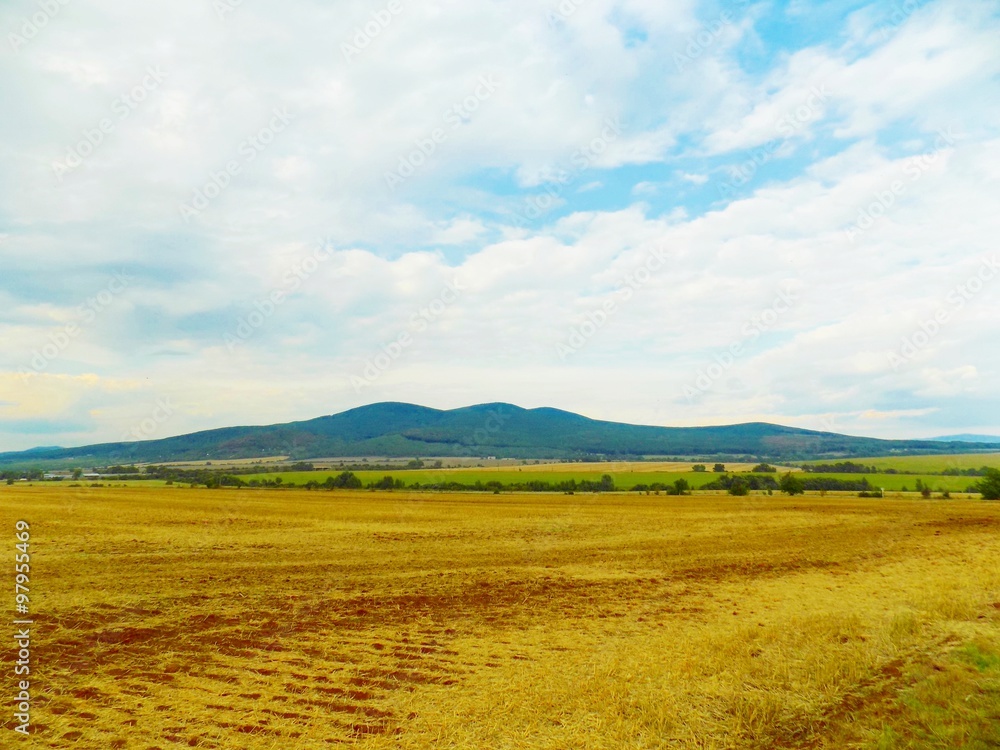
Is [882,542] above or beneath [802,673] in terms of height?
beneath


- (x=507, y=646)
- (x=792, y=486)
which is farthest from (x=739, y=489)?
(x=507, y=646)

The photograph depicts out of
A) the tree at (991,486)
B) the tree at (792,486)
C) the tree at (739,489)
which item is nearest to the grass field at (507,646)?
the tree at (991,486)

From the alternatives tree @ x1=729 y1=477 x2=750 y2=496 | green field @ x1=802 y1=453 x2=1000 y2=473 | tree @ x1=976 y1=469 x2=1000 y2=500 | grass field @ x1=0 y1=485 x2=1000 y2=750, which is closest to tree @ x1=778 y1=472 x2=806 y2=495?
tree @ x1=729 y1=477 x2=750 y2=496

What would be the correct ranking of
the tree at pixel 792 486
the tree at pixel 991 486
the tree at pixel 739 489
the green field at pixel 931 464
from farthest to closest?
the green field at pixel 931 464 < the tree at pixel 792 486 < the tree at pixel 739 489 < the tree at pixel 991 486

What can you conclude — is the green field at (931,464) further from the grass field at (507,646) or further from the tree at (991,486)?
the grass field at (507,646)

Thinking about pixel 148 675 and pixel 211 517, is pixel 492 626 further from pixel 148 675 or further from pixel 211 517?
pixel 211 517

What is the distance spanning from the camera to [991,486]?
198ft

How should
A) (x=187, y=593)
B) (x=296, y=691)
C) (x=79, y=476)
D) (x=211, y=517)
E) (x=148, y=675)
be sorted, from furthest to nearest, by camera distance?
(x=79, y=476), (x=211, y=517), (x=187, y=593), (x=148, y=675), (x=296, y=691)

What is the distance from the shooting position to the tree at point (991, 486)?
2351 inches

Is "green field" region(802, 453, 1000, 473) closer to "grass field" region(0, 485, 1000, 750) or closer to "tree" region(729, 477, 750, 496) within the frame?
"tree" region(729, 477, 750, 496)

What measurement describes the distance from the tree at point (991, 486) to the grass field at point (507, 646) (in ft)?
151

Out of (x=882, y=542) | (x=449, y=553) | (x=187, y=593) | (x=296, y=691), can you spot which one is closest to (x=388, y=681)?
(x=296, y=691)

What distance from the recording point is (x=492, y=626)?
1338 cm

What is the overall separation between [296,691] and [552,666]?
449cm
